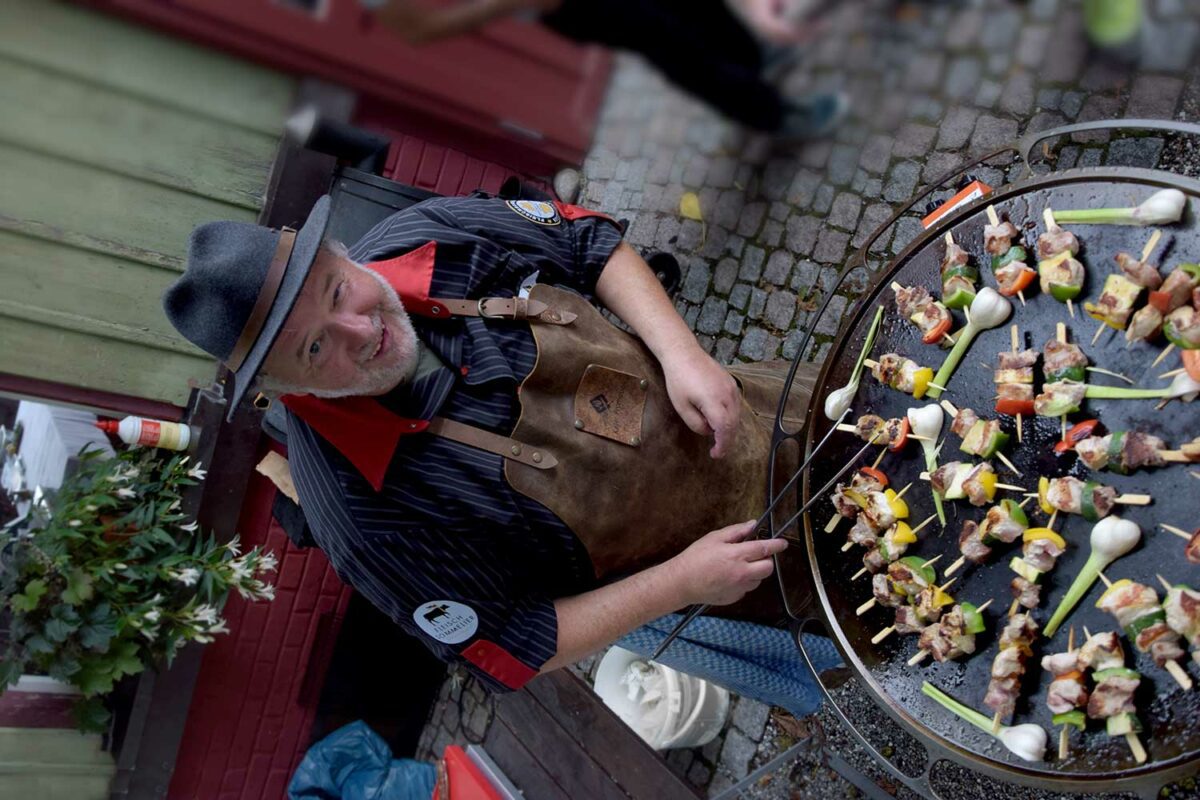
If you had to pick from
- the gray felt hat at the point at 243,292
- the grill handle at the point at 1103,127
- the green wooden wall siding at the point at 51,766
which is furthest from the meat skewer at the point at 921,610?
the green wooden wall siding at the point at 51,766

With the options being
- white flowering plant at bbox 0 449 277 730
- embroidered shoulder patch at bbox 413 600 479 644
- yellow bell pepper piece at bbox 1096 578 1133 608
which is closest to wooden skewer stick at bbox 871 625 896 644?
yellow bell pepper piece at bbox 1096 578 1133 608

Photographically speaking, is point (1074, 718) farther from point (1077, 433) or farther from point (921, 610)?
point (1077, 433)

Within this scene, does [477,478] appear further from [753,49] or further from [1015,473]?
[753,49]

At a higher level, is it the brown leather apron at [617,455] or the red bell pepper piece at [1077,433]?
the red bell pepper piece at [1077,433]

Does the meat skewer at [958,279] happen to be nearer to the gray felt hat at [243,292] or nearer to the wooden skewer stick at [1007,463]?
the wooden skewer stick at [1007,463]

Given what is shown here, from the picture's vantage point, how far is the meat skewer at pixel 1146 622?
61.0 inches

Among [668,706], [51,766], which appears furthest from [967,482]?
[51,766]

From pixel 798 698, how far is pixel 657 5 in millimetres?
2803

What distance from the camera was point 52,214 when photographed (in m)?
0.52

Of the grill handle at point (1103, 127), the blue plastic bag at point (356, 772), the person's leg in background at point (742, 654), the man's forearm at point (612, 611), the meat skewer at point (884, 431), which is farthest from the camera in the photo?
the blue plastic bag at point (356, 772)

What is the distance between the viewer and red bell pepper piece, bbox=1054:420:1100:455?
175 centimetres

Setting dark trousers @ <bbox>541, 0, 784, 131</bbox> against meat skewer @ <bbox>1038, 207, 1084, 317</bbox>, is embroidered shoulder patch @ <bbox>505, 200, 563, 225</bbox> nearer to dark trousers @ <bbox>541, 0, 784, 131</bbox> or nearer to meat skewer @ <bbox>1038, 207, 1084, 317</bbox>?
meat skewer @ <bbox>1038, 207, 1084, 317</bbox>

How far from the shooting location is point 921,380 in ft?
6.82

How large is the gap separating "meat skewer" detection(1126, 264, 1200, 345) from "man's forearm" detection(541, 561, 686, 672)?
1153 mm
